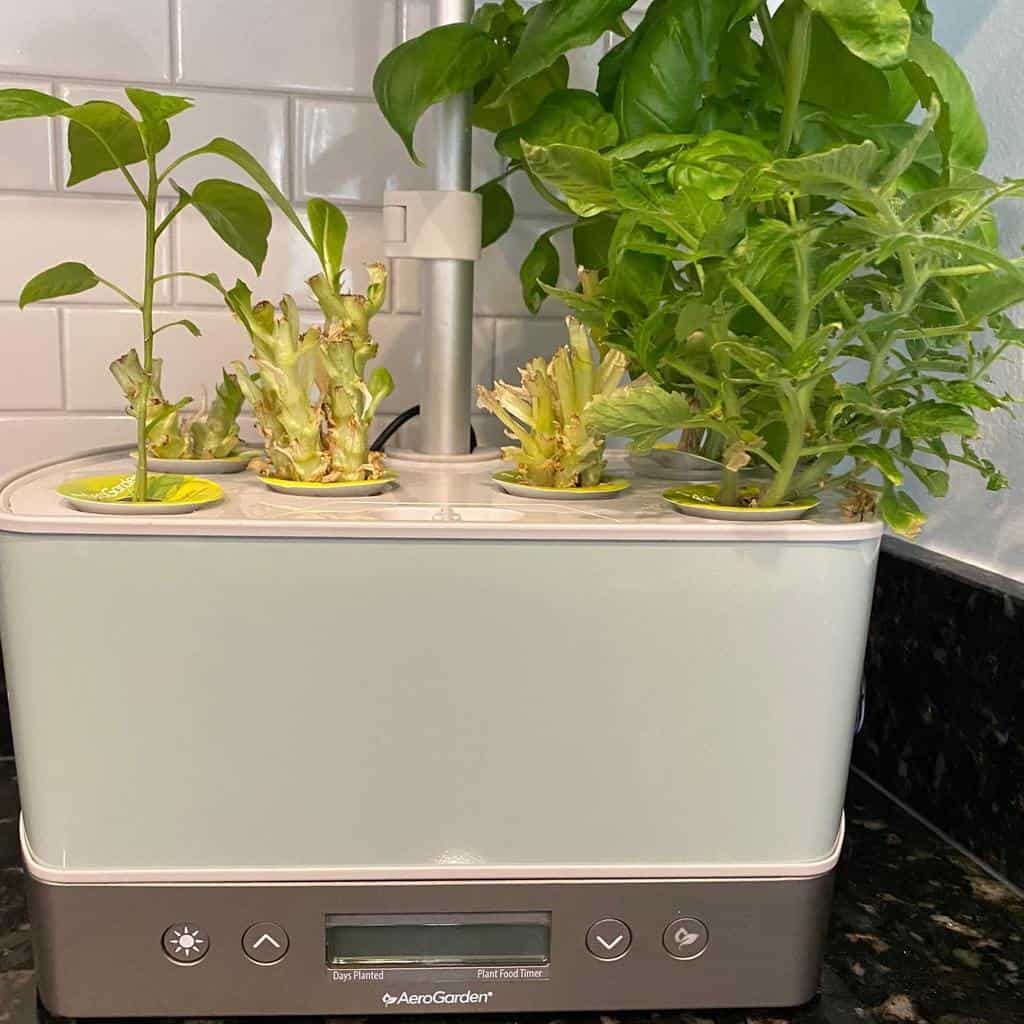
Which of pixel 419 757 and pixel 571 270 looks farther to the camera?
pixel 571 270

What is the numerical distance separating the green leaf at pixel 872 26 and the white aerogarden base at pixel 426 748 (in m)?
0.20

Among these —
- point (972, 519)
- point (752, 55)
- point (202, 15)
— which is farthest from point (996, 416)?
point (202, 15)

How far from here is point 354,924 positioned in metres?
0.49

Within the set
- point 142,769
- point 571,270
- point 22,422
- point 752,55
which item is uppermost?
point 752,55

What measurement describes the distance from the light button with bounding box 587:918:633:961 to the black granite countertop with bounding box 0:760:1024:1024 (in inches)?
1.5

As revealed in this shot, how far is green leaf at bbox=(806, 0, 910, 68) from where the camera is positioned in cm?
39

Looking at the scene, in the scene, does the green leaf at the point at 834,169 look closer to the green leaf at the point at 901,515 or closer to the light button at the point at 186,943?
the green leaf at the point at 901,515

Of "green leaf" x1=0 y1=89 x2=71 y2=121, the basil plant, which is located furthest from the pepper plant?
the basil plant

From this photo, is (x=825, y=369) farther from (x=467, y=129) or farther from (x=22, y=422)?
(x=22, y=422)

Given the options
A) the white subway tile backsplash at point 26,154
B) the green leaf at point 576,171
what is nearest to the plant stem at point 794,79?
the green leaf at point 576,171

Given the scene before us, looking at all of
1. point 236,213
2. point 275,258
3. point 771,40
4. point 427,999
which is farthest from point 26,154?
point 427,999

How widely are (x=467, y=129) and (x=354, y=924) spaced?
0.46 m

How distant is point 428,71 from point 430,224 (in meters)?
0.09

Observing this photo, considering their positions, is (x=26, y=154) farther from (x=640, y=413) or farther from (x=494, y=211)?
(x=640, y=413)
